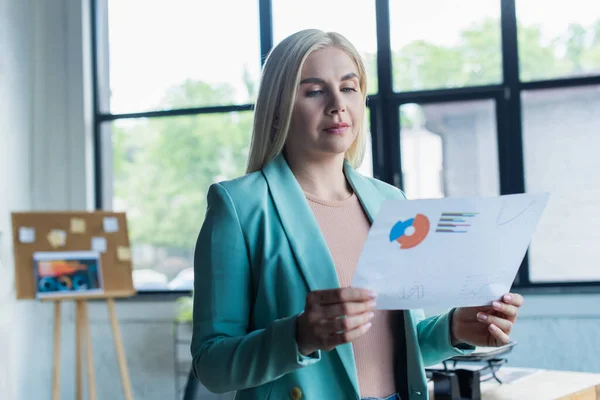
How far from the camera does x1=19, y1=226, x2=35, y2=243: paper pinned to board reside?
417cm

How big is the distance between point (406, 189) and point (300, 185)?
3.31m

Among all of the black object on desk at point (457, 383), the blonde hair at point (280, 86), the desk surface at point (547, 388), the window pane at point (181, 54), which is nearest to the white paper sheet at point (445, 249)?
the blonde hair at point (280, 86)

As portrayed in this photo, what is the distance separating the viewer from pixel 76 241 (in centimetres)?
432

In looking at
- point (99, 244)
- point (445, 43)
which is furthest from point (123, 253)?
point (445, 43)

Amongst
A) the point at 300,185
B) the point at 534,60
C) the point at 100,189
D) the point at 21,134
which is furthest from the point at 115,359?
the point at 300,185

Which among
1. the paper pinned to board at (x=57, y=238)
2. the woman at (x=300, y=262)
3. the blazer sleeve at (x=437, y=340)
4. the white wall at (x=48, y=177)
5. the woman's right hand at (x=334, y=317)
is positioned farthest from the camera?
the white wall at (x=48, y=177)

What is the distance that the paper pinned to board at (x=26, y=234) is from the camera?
13.7 feet

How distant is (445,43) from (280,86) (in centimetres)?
349

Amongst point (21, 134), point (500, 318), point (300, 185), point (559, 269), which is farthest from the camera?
point (21, 134)

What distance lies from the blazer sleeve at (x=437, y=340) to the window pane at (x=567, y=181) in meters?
3.18

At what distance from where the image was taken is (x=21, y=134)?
15.7 ft

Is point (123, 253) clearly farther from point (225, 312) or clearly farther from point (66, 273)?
point (225, 312)

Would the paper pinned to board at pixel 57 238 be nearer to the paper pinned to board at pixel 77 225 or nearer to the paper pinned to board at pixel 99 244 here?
the paper pinned to board at pixel 77 225

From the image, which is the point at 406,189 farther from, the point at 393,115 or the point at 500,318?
the point at 500,318
